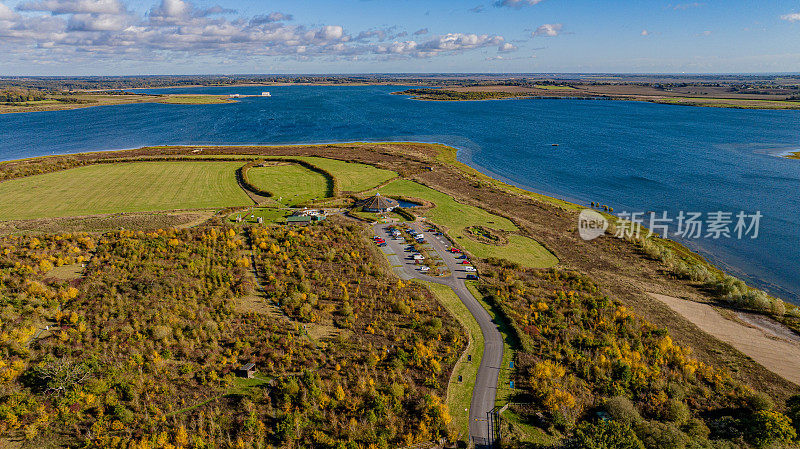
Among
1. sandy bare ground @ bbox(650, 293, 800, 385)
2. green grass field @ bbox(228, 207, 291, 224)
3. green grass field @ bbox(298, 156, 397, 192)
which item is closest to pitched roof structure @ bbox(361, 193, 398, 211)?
green grass field @ bbox(298, 156, 397, 192)

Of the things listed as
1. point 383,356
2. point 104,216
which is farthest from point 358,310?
point 104,216

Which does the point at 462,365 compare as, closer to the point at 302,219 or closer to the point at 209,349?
the point at 209,349

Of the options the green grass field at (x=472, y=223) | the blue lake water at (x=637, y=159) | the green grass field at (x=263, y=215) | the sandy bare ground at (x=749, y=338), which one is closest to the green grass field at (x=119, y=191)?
the green grass field at (x=263, y=215)

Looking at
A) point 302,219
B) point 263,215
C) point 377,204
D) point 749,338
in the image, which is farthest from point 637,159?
point 263,215

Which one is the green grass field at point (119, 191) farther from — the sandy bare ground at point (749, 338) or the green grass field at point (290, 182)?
the sandy bare ground at point (749, 338)

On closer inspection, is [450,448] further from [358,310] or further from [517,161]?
[517,161]

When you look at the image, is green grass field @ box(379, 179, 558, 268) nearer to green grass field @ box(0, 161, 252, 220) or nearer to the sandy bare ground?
the sandy bare ground
